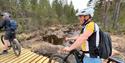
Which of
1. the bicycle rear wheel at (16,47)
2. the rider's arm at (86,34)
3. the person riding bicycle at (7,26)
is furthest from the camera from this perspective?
the person riding bicycle at (7,26)

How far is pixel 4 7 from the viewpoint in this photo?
36156mm

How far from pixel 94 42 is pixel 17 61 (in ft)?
18.0

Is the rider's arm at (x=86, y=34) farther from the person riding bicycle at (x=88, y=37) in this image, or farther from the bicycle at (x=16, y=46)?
the bicycle at (x=16, y=46)

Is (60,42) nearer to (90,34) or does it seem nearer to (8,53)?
(8,53)

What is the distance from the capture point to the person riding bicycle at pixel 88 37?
15.2 ft

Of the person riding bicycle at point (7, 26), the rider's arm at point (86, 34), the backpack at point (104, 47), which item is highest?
the rider's arm at point (86, 34)

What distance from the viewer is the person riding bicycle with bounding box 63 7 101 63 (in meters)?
4.64

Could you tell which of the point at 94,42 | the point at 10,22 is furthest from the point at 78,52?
the point at 10,22

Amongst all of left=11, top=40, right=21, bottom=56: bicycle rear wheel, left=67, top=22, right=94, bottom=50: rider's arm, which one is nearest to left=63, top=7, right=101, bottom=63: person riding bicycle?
left=67, top=22, right=94, bottom=50: rider's arm

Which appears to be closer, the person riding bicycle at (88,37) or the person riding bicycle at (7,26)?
the person riding bicycle at (88,37)

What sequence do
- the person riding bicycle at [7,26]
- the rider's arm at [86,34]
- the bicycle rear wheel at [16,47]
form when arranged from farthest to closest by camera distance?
1. the person riding bicycle at [7,26]
2. the bicycle rear wheel at [16,47]
3. the rider's arm at [86,34]

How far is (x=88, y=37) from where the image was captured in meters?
4.66

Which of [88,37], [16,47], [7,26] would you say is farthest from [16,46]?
[88,37]

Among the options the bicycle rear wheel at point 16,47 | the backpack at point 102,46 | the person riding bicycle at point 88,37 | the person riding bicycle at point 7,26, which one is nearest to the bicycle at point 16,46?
the bicycle rear wheel at point 16,47
